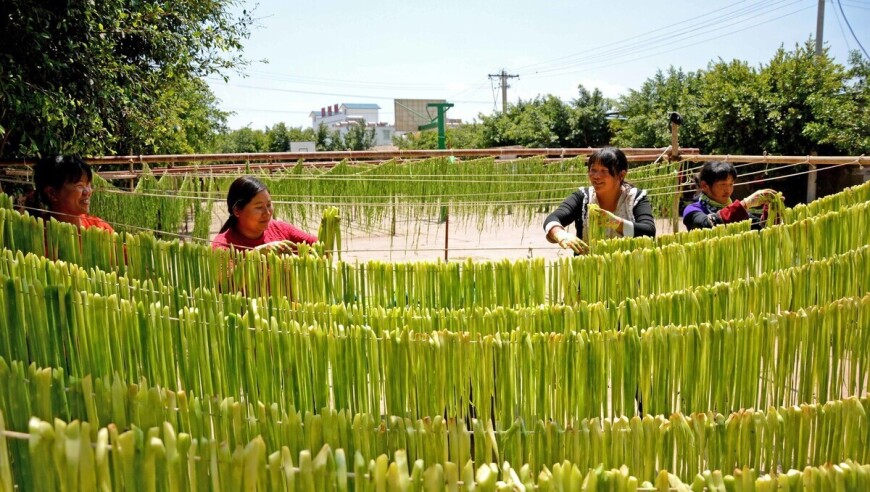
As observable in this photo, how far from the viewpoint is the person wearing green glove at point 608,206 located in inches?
106

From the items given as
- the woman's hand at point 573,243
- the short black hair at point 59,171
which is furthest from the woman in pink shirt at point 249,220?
the woman's hand at point 573,243

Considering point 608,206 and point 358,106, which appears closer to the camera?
point 608,206

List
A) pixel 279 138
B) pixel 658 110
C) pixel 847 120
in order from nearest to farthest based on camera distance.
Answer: pixel 847 120, pixel 658 110, pixel 279 138

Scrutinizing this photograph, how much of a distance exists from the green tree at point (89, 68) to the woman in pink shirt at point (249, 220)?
2055 millimetres

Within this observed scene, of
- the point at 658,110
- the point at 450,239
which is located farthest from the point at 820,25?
the point at 450,239

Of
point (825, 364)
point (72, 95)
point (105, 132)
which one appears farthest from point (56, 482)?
point (105, 132)

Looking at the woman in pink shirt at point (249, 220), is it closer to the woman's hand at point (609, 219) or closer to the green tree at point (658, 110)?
the woman's hand at point (609, 219)

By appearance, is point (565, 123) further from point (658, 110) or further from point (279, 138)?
point (279, 138)

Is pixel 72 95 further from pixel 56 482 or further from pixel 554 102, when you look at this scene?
pixel 554 102

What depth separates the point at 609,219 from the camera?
2691mm

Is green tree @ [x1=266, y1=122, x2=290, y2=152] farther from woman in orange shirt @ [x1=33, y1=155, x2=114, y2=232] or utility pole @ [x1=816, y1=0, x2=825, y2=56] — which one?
woman in orange shirt @ [x1=33, y1=155, x2=114, y2=232]

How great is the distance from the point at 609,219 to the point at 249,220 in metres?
1.42

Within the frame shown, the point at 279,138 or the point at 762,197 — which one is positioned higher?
the point at 279,138

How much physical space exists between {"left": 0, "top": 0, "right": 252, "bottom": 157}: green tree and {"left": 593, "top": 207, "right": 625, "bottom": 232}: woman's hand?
330 centimetres
